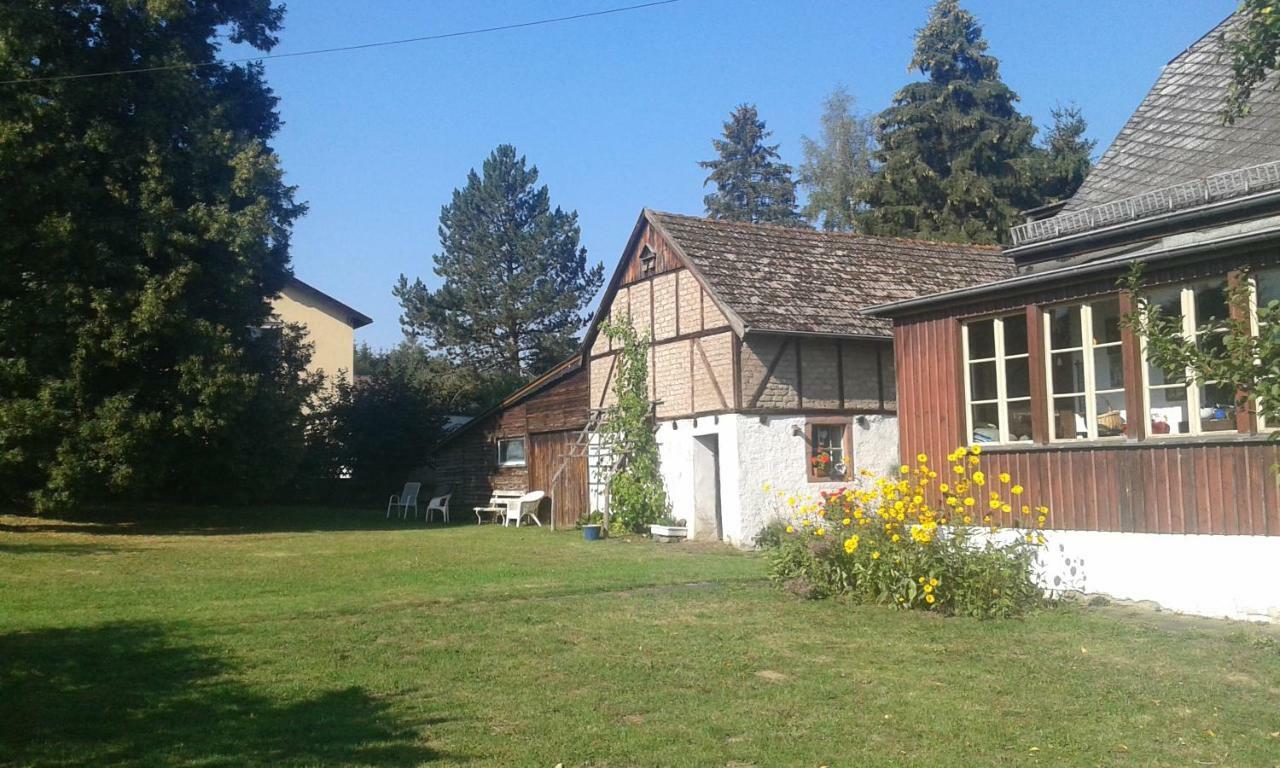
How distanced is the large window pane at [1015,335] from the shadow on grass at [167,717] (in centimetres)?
878

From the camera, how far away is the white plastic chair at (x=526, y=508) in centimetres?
2534

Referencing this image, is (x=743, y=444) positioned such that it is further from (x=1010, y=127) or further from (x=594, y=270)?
(x=594, y=270)

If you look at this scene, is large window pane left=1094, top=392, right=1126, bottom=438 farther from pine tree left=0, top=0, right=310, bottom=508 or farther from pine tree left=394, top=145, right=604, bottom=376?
pine tree left=394, top=145, right=604, bottom=376

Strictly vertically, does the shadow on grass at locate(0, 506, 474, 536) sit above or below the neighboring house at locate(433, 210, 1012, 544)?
below

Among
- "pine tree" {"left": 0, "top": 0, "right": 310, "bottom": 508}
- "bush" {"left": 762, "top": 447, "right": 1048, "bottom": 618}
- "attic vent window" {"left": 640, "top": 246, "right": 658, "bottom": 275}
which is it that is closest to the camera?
"bush" {"left": 762, "top": 447, "right": 1048, "bottom": 618}

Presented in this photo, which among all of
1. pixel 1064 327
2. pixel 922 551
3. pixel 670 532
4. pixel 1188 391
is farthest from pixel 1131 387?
pixel 670 532

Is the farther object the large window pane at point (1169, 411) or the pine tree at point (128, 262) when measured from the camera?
the pine tree at point (128, 262)

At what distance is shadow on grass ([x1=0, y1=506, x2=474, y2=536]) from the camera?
2119cm

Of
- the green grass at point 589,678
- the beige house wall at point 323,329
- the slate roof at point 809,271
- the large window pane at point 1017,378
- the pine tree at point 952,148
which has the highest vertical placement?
the pine tree at point 952,148

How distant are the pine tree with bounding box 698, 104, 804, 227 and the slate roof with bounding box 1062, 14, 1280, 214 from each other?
41228mm

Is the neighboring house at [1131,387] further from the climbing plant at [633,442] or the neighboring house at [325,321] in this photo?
the neighboring house at [325,321]

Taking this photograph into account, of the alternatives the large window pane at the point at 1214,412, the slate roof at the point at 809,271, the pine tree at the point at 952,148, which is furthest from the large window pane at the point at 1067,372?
the pine tree at the point at 952,148

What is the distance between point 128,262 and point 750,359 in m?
11.8

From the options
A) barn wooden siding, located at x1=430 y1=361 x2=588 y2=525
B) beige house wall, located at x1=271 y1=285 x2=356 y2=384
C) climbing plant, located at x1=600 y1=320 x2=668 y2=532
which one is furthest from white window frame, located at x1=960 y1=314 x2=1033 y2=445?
beige house wall, located at x1=271 y1=285 x2=356 y2=384
